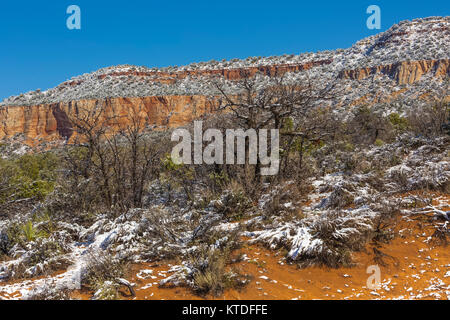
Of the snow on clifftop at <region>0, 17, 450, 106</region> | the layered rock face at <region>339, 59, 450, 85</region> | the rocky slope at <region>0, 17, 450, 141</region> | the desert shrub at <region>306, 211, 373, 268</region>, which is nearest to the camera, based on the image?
the desert shrub at <region>306, 211, 373, 268</region>

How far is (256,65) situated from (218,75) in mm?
24635

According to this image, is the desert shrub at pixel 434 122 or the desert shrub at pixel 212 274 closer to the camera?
the desert shrub at pixel 212 274

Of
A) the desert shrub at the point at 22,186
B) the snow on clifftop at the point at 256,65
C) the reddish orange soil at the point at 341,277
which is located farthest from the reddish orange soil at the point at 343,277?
the snow on clifftop at the point at 256,65

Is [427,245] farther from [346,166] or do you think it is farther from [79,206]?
[79,206]

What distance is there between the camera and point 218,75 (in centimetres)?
3731

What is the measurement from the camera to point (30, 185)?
8.75m

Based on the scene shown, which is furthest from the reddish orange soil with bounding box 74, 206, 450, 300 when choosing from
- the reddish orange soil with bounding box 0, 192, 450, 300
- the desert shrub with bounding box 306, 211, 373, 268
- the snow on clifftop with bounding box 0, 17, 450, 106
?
the snow on clifftop with bounding box 0, 17, 450, 106

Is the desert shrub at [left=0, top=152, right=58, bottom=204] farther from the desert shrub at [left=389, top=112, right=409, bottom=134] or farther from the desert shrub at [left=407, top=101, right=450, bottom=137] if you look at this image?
the desert shrub at [left=389, top=112, right=409, bottom=134]

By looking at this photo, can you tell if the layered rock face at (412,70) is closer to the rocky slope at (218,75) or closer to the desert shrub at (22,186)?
the rocky slope at (218,75)

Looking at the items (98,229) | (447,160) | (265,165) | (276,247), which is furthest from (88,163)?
(447,160)

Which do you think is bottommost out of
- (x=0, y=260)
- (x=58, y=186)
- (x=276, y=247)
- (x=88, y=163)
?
(x=0, y=260)

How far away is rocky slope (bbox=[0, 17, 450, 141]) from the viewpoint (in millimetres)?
38781

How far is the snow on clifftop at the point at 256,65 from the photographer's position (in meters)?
44.7
